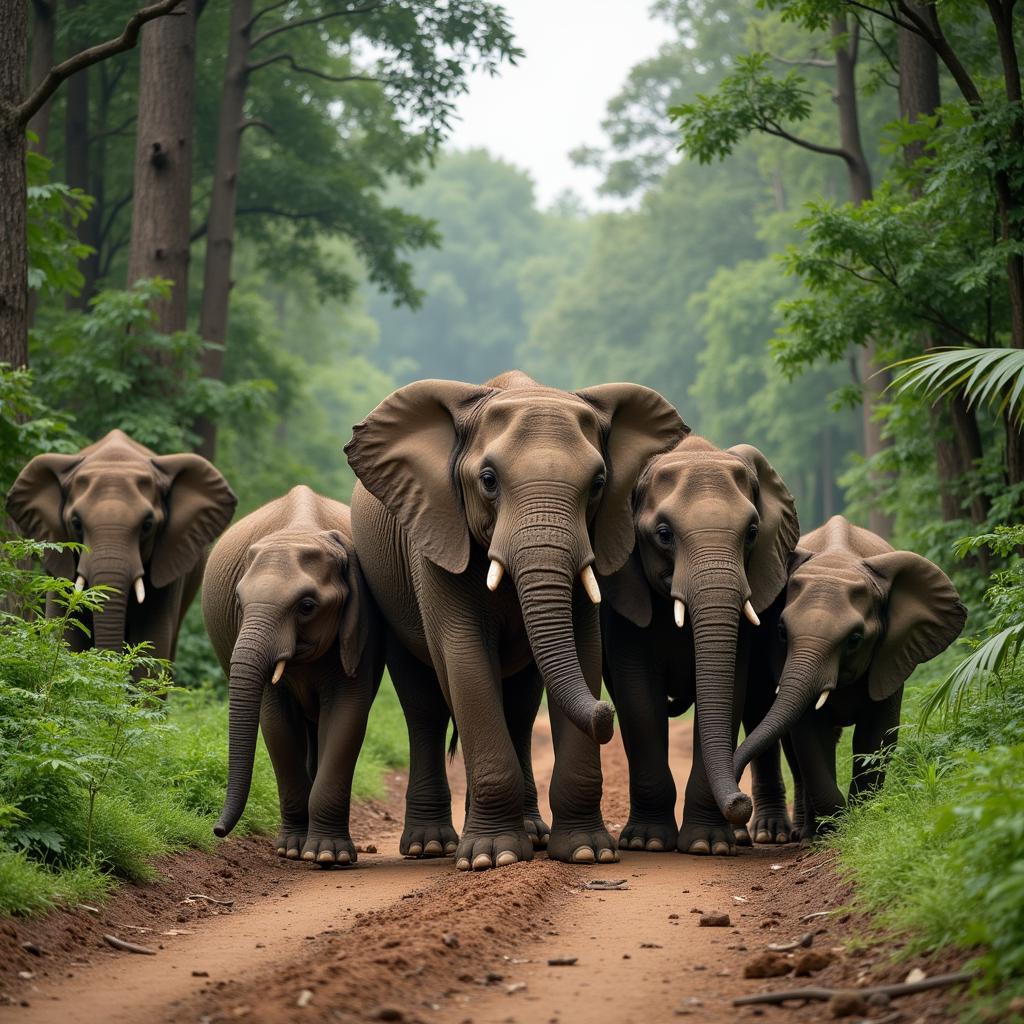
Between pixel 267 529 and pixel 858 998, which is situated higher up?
pixel 267 529

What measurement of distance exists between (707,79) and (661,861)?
6077cm

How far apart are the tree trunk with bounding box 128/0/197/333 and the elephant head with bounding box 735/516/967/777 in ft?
42.9

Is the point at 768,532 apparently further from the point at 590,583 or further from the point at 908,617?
the point at 590,583

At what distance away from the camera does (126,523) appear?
13.8 meters

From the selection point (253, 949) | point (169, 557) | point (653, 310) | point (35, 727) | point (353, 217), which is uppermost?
point (653, 310)

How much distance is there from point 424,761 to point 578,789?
2.30 m

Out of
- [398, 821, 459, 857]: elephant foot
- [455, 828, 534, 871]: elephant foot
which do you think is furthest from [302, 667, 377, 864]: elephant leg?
[455, 828, 534, 871]: elephant foot

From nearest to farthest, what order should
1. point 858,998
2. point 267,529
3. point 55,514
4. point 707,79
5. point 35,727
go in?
point 858,998, point 35,727, point 267,529, point 55,514, point 707,79

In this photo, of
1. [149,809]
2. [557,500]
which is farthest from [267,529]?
[557,500]

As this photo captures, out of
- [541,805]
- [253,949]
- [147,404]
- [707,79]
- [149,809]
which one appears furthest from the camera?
[707,79]

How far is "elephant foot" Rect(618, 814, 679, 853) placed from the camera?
10969 millimetres

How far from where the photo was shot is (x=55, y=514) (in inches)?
558

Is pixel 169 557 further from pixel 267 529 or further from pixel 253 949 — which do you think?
pixel 253 949

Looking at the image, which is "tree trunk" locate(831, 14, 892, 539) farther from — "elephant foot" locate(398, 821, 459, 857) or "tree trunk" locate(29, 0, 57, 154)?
"elephant foot" locate(398, 821, 459, 857)
